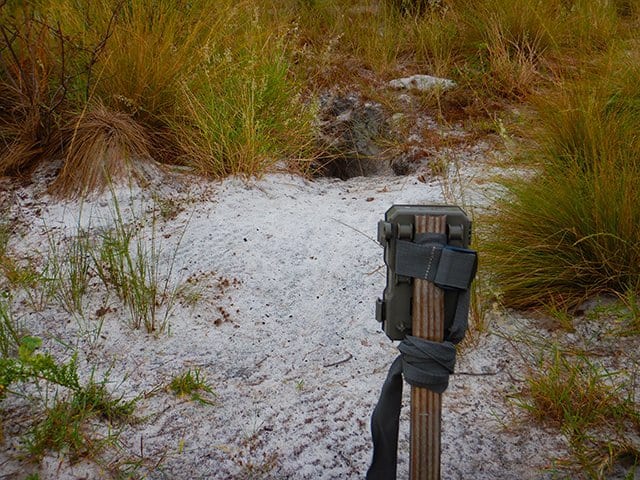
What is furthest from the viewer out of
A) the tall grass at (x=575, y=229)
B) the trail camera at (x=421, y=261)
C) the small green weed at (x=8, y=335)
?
the tall grass at (x=575, y=229)

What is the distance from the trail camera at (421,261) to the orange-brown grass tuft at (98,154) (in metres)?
2.72

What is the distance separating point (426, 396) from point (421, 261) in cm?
33

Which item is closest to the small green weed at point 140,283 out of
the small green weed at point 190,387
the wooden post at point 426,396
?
the small green weed at point 190,387

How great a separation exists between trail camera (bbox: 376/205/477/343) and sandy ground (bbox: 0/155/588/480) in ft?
2.68

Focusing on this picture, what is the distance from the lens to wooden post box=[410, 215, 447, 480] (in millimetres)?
1380

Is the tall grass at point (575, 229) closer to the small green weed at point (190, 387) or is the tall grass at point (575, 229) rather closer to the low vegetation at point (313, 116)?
the low vegetation at point (313, 116)

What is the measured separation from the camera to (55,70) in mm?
4000

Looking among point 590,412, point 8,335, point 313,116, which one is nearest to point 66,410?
point 8,335

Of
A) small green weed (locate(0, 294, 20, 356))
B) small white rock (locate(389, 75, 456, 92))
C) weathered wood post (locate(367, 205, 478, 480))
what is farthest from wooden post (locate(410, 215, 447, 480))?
small white rock (locate(389, 75, 456, 92))

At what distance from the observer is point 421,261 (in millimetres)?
1360

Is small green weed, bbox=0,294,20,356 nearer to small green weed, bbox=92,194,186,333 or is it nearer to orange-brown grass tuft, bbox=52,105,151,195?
small green weed, bbox=92,194,186,333

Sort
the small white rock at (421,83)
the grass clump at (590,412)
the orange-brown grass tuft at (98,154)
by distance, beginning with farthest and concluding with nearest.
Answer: the small white rock at (421,83) < the orange-brown grass tuft at (98,154) < the grass clump at (590,412)

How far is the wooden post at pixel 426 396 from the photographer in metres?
1.38

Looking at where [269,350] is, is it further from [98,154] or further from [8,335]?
[98,154]
